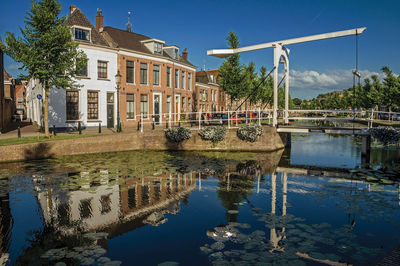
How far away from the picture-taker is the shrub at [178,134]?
56.6 feet

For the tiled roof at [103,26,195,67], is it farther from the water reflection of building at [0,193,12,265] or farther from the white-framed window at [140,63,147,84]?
the water reflection of building at [0,193,12,265]

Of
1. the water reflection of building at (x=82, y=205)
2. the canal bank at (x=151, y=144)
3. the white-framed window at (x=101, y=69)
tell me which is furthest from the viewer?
the white-framed window at (x=101, y=69)

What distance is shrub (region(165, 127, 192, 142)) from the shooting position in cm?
1725

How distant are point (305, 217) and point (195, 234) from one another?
2.71 m

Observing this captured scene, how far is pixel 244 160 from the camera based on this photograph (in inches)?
558

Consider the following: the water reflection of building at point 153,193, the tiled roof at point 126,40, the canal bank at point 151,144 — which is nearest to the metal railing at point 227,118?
the canal bank at point 151,144

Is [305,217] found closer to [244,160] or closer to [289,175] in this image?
[289,175]

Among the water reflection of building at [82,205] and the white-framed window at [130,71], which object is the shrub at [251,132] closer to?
the water reflection of building at [82,205]

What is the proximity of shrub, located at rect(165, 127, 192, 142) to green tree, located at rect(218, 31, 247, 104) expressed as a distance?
14017mm

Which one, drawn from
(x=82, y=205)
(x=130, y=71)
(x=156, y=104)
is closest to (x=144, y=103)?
(x=156, y=104)

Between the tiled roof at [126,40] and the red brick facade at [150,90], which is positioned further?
the tiled roof at [126,40]

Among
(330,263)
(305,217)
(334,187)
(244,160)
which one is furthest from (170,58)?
(330,263)

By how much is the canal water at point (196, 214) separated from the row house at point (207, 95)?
27.8m

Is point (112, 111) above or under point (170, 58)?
under
